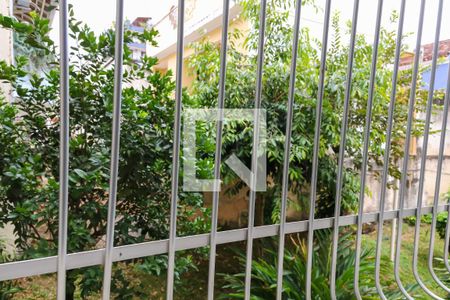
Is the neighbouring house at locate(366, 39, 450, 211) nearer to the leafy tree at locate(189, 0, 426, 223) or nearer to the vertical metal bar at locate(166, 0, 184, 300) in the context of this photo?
the leafy tree at locate(189, 0, 426, 223)

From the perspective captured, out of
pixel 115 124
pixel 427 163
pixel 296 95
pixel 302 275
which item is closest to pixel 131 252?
pixel 115 124

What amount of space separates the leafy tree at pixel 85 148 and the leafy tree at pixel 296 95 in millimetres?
500

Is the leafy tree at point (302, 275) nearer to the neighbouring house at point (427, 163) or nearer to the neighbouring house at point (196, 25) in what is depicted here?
the neighbouring house at point (427, 163)

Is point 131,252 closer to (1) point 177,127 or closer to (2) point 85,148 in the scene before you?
(1) point 177,127

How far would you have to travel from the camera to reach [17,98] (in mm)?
1292

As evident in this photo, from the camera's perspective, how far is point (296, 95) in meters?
2.05

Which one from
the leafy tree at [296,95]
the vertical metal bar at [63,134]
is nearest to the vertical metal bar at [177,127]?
the vertical metal bar at [63,134]

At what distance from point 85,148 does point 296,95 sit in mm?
1291

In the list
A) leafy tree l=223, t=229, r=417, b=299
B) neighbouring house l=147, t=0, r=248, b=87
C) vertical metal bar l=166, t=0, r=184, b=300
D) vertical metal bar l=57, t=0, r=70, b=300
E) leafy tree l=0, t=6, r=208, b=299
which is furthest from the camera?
leafy tree l=223, t=229, r=417, b=299

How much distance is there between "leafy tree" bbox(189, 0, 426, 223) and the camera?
200 centimetres

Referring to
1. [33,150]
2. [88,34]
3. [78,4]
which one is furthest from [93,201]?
[78,4]

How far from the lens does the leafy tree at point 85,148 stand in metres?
1.21

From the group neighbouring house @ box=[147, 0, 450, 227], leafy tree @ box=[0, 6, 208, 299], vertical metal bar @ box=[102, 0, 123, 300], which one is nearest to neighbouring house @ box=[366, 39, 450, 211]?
neighbouring house @ box=[147, 0, 450, 227]

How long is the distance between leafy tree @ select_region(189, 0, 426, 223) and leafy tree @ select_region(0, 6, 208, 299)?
19.7 inches
